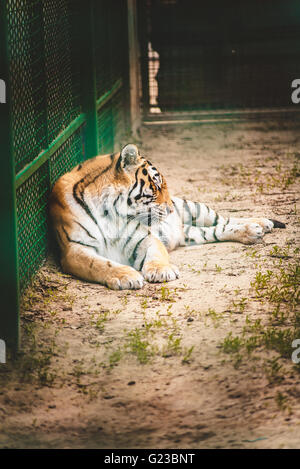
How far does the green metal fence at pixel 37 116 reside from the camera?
10.8ft

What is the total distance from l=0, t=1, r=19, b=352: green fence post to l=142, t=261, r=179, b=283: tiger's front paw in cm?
108

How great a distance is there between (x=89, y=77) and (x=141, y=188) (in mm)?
1764

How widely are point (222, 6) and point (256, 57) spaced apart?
839 mm

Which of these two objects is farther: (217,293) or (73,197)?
(73,197)

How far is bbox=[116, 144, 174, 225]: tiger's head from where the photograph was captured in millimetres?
4469

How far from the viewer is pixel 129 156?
176 inches

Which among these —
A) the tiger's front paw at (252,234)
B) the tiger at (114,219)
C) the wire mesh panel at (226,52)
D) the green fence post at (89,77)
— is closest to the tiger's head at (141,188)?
the tiger at (114,219)

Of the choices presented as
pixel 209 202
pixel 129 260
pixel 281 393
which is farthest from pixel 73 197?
pixel 281 393

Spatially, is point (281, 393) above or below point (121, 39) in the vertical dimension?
below

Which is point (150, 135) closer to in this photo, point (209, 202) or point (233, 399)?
point (209, 202)

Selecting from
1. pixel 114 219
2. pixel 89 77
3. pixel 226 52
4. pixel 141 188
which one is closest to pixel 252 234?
pixel 141 188

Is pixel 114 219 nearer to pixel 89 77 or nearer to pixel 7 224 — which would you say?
pixel 7 224

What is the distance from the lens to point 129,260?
450 cm
